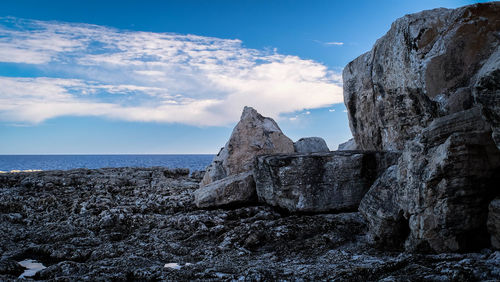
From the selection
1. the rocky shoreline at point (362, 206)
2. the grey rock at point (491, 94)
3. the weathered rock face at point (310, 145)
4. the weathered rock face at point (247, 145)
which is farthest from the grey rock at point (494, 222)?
the weathered rock face at point (310, 145)

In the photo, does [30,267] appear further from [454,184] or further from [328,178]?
[454,184]

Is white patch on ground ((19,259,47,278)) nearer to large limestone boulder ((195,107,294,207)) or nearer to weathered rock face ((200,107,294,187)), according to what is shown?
Answer: large limestone boulder ((195,107,294,207))

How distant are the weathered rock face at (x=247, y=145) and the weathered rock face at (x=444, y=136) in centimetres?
544

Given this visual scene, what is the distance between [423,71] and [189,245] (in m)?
6.37

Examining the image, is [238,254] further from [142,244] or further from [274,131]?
[274,131]

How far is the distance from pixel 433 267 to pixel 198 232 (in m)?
5.44

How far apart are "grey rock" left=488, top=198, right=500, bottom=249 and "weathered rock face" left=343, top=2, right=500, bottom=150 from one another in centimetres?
175

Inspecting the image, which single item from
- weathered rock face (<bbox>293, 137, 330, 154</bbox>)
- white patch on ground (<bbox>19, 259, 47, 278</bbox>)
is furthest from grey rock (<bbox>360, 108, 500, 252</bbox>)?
weathered rock face (<bbox>293, 137, 330, 154</bbox>)

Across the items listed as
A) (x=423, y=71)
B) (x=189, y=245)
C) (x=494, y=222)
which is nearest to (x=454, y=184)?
(x=494, y=222)

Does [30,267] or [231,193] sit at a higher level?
[231,193]

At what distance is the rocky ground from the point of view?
5.32m

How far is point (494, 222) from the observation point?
5398 millimetres

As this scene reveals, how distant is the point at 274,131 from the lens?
43.1 ft

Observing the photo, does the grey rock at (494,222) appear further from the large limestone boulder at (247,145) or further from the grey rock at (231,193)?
the large limestone boulder at (247,145)
